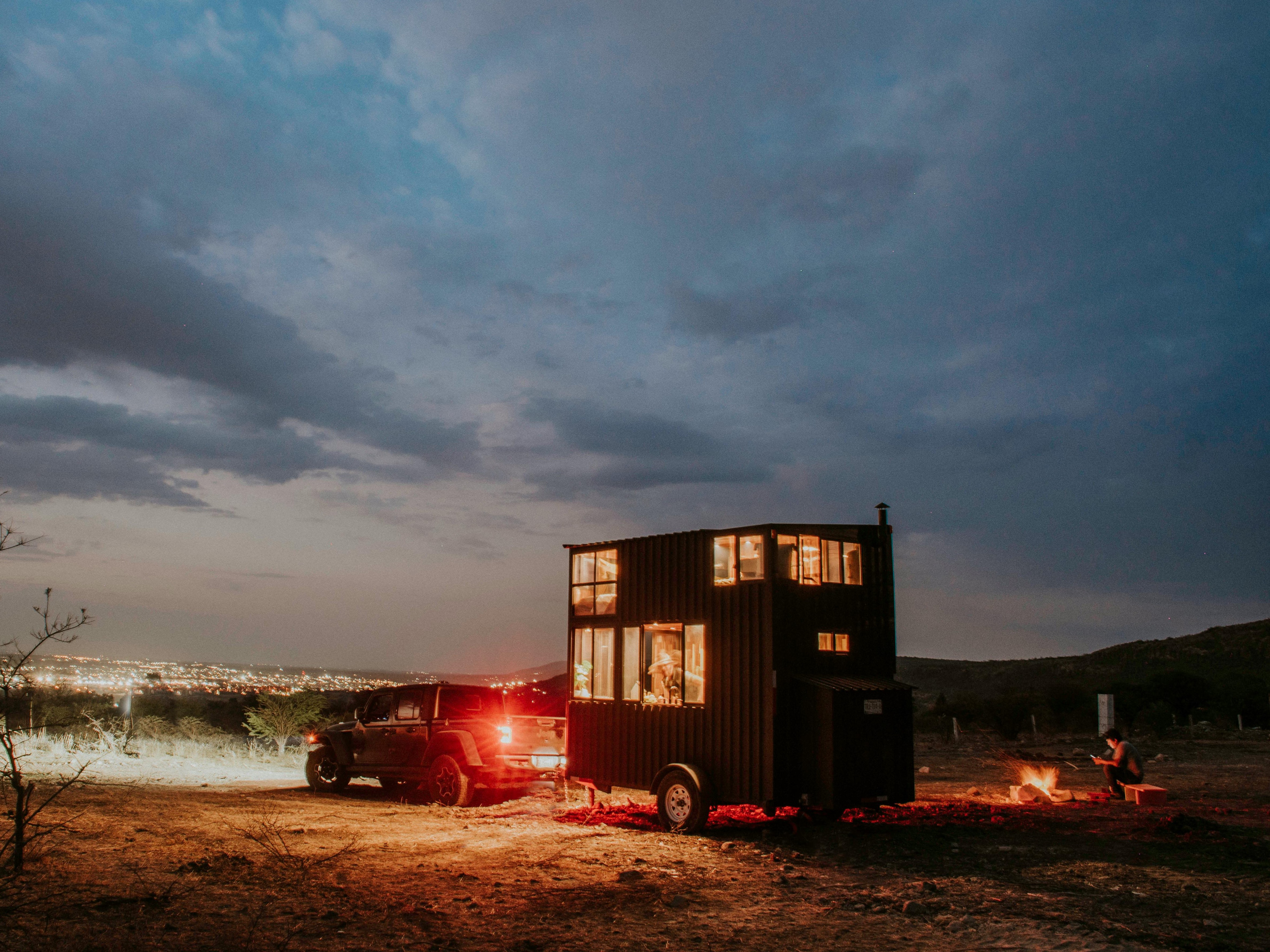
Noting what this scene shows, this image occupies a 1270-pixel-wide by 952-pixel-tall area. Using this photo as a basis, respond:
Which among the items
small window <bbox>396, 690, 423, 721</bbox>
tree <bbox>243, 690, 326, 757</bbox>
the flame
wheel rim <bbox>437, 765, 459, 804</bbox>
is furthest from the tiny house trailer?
tree <bbox>243, 690, 326, 757</bbox>

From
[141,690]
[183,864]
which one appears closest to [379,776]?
[183,864]

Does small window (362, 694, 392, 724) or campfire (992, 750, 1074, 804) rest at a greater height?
small window (362, 694, 392, 724)

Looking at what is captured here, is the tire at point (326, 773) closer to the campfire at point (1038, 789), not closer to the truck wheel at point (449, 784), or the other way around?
the truck wheel at point (449, 784)

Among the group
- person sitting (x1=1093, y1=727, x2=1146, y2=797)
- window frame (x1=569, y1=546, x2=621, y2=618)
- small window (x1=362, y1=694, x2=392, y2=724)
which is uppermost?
window frame (x1=569, y1=546, x2=621, y2=618)

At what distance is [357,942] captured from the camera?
228 inches

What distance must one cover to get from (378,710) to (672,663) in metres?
5.63

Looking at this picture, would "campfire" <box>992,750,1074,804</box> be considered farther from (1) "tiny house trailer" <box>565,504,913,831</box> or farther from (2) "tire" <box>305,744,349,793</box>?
(2) "tire" <box>305,744,349,793</box>

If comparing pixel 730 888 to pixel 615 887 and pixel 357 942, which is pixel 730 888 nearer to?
pixel 615 887

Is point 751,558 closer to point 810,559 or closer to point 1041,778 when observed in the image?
point 810,559

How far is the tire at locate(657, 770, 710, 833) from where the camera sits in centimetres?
1065

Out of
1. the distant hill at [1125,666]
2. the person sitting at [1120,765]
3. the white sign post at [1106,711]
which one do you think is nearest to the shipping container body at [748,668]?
the person sitting at [1120,765]

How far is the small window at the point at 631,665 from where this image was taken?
40.6 ft

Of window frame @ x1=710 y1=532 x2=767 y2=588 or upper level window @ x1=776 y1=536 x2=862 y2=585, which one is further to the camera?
upper level window @ x1=776 y1=536 x2=862 y2=585

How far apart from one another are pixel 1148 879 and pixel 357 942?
684 cm
